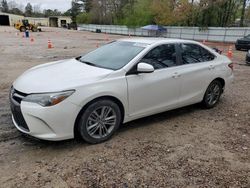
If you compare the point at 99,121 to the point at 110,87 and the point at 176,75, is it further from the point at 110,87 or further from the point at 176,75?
the point at 176,75

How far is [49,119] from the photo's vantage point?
3168 mm

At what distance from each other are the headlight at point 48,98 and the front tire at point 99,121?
39 centimetres

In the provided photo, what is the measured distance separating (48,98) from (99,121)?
832 millimetres

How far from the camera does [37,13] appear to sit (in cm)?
12731

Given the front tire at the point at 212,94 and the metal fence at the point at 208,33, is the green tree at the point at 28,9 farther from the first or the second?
the front tire at the point at 212,94

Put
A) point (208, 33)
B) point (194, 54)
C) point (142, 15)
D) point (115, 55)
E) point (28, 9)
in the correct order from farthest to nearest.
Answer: point (28, 9) → point (142, 15) → point (208, 33) → point (194, 54) → point (115, 55)

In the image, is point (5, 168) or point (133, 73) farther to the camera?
point (133, 73)

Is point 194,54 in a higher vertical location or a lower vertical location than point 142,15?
lower

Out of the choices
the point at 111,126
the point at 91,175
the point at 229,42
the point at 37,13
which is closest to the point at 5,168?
the point at 91,175

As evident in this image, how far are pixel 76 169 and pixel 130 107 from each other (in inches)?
51.1

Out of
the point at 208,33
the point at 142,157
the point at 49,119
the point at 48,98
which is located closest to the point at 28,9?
the point at 208,33

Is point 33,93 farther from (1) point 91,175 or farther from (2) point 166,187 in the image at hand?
(2) point 166,187

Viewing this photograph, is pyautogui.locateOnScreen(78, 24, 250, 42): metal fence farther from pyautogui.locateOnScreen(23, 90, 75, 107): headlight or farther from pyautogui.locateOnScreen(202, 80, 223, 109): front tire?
pyautogui.locateOnScreen(23, 90, 75, 107): headlight

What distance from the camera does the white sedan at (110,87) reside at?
3240 millimetres
